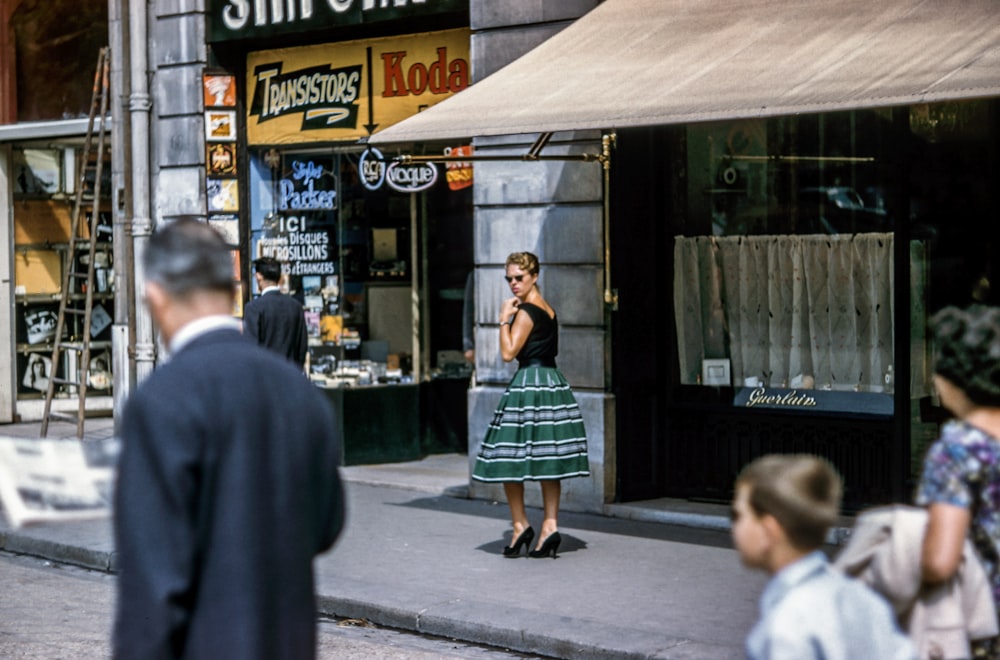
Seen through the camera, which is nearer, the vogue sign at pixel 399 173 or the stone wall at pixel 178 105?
the vogue sign at pixel 399 173

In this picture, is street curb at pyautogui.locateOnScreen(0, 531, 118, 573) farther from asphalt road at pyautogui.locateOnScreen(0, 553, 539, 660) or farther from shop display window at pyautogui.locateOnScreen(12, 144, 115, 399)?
shop display window at pyautogui.locateOnScreen(12, 144, 115, 399)

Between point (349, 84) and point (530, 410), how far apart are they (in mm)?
4723

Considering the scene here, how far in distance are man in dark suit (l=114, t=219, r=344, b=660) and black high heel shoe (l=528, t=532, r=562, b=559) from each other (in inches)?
227

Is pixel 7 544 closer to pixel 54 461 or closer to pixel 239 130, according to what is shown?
pixel 239 130

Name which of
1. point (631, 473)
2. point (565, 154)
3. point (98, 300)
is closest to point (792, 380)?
point (631, 473)

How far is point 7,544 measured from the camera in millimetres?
10453

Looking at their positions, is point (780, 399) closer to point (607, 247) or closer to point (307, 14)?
point (607, 247)

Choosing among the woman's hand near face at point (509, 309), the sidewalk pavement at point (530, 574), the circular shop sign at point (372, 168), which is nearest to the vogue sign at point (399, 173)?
the circular shop sign at point (372, 168)

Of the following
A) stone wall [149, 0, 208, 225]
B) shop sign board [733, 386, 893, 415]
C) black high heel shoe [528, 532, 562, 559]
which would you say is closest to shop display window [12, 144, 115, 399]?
stone wall [149, 0, 208, 225]

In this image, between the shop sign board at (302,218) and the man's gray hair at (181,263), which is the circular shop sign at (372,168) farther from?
the man's gray hair at (181,263)

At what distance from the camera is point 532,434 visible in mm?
9086

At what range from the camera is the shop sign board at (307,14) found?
1193cm

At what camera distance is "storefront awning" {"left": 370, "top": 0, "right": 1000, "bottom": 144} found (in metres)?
7.88

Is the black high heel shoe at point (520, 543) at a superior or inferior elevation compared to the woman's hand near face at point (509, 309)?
inferior
